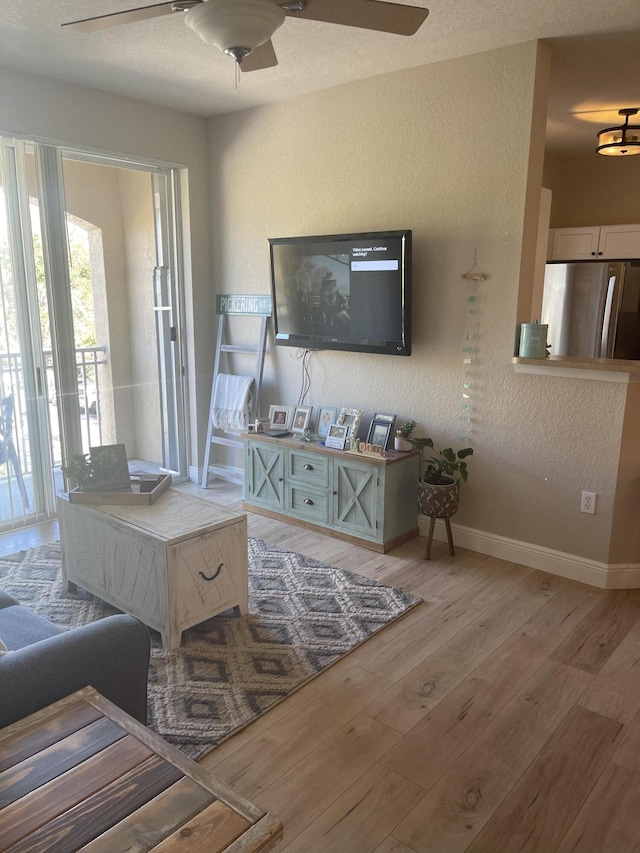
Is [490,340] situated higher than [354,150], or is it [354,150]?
[354,150]

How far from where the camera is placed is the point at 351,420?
391 cm

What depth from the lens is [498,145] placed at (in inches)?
129

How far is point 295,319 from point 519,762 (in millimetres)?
2910

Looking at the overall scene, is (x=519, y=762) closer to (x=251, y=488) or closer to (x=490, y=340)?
(x=490, y=340)

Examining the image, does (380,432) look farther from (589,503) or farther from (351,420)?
(589,503)

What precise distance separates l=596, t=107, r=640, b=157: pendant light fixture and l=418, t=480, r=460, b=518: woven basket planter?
9.42 ft

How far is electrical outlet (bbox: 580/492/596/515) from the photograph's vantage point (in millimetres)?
3230

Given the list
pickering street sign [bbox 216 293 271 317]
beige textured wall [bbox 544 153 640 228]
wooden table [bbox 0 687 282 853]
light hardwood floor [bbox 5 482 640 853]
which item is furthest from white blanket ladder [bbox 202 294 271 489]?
wooden table [bbox 0 687 282 853]

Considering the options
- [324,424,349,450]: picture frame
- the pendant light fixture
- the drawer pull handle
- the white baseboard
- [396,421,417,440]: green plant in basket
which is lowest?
the white baseboard

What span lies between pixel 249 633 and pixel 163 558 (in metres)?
0.55

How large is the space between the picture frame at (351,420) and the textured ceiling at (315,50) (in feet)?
6.39

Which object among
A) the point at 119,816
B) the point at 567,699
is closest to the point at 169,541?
the point at 119,816

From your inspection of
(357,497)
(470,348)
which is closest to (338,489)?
(357,497)

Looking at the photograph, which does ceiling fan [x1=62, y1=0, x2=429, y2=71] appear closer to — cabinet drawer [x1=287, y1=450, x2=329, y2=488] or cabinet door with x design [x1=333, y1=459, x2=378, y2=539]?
cabinet door with x design [x1=333, y1=459, x2=378, y2=539]
